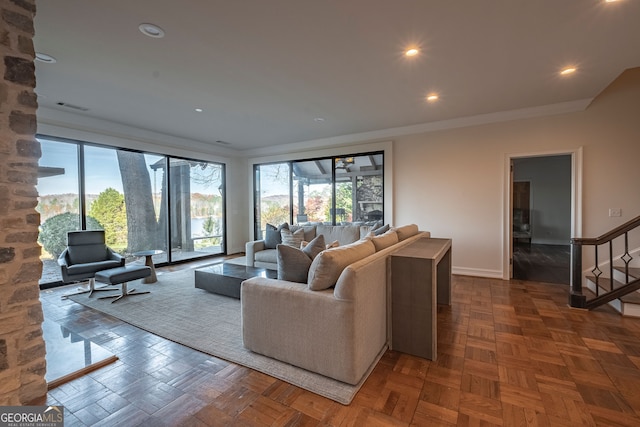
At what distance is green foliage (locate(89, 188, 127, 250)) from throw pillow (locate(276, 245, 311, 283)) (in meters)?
4.33

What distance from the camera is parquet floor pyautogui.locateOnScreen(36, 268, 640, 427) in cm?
161

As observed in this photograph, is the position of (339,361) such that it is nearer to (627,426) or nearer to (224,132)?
(627,426)

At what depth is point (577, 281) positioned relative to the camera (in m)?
3.29

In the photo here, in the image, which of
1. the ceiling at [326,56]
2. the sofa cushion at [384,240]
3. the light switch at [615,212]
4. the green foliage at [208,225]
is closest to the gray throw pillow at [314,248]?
the sofa cushion at [384,240]

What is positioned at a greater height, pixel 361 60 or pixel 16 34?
pixel 361 60

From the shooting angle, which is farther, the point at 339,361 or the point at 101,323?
the point at 101,323

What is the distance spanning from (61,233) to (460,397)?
→ 5.95 m

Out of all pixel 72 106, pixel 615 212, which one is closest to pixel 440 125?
pixel 615 212

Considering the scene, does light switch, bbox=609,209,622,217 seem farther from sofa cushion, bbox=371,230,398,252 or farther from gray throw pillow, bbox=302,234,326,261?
gray throw pillow, bbox=302,234,326,261

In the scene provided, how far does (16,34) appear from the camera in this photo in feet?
5.49

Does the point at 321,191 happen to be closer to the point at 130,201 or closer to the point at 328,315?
the point at 130,201

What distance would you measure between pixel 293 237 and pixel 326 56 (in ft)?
9.88

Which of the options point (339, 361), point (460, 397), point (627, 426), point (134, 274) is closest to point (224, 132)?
point (134, 274)

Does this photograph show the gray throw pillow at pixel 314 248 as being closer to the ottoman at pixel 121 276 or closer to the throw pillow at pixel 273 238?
the throw pillow at pixel 273 238
